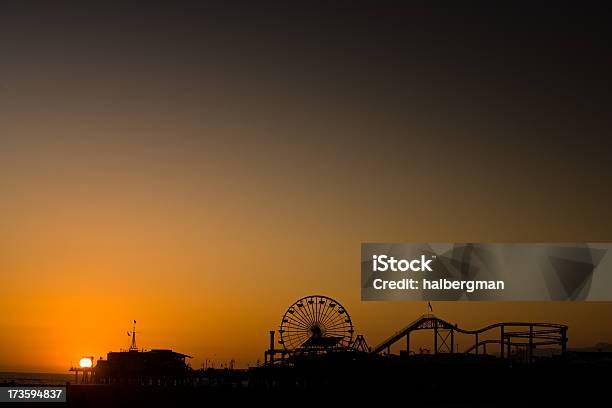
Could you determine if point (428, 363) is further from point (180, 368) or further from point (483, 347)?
point (180, 368)

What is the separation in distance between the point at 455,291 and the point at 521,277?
559 cm

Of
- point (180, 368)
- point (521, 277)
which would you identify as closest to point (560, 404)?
point (521, 277)

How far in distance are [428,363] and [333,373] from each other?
10555mm

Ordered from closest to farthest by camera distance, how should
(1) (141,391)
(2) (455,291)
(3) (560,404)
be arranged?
(2) (455,291) → (3) (560,404) → (1) (141,391)

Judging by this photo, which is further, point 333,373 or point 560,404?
point 333,373

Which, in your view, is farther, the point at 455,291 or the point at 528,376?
the point at 528,376

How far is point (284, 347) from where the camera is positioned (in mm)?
102938

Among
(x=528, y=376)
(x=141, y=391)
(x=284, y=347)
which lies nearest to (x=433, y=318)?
(x=528, y=376)

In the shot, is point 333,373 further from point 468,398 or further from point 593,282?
point 593,282

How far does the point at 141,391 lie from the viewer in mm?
96125

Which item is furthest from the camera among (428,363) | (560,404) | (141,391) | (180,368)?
(180,368)

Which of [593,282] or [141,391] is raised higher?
[593,282]

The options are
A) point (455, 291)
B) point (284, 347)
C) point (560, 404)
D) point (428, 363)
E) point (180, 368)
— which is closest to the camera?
point (455, 291)

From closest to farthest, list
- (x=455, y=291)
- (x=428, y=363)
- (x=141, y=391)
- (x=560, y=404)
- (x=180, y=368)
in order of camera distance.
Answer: (x=455, y=291) < (x=560, y=404) < (x=428, y=363) < (x=141, y=391) < (x=180, y=368)
